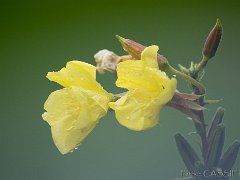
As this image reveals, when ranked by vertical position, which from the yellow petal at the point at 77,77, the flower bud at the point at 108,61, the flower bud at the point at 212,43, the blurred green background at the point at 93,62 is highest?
the yellow petal at the point at 77,77

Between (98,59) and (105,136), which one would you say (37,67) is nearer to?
(105,136)

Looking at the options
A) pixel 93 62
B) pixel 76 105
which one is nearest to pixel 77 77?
pixel 76 105

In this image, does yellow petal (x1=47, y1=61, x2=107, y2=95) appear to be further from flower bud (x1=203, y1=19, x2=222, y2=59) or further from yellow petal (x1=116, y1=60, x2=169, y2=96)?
flower bud (x1=203, y1=19, x2=222, y2=59)

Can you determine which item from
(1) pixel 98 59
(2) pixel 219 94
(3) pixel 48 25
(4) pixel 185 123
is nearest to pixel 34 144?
(3) pixel 48 25

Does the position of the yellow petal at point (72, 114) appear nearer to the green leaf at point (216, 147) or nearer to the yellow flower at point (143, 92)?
the yellow flower at point (143, 92)

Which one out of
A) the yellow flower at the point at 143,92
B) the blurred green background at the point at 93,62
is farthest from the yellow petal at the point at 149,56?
the blurred green background at the point at 93,62
